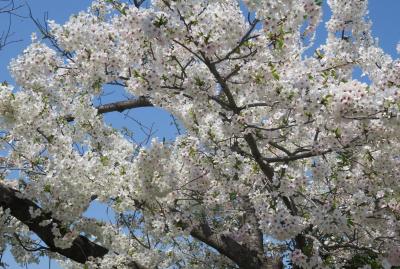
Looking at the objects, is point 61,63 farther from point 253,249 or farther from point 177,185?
point 253,249

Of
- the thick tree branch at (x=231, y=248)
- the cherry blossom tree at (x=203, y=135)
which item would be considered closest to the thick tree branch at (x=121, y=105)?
the cherry blossom tree at (x=203, y=135)

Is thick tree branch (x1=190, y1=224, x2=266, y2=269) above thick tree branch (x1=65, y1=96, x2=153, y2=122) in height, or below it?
below

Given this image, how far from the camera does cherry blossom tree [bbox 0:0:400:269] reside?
605 cm

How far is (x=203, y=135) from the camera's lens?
24.5ft

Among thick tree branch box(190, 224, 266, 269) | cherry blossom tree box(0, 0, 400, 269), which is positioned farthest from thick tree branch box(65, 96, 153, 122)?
thick tree branch box(190, 224, 266, 269)

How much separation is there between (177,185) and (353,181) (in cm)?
266

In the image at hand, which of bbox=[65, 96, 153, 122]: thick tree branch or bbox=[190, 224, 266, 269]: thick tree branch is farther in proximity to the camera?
bbox=[65, 96, 153, 122]: thick tree branch

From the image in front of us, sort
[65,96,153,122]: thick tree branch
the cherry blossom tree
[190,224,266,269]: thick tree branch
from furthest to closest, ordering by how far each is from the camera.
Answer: [65,96,153,122]: thick tree branch → [190,224,266,269]: thick tree branch → the cherry blossom tree

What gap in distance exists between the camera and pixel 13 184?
302 inches

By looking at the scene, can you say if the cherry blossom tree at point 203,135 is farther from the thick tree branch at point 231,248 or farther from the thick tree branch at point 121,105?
the thick tree branch at point 121,105

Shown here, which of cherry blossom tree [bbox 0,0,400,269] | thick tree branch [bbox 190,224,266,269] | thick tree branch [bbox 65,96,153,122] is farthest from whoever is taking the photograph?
thick tree branch [bbox 65,96,153,122]

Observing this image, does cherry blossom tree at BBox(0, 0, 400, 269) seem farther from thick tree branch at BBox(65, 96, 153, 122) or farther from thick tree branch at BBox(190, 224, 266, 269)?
thick tree branch at BBox(65, 96, 153, 122)

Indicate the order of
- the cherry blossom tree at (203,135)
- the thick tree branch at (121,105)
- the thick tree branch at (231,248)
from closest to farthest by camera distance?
the cherry blossom tree at (203,135) < the thick tree branch at (231,248) < the thick tree branch at (121,105)

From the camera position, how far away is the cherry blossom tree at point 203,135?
19.8 ft
